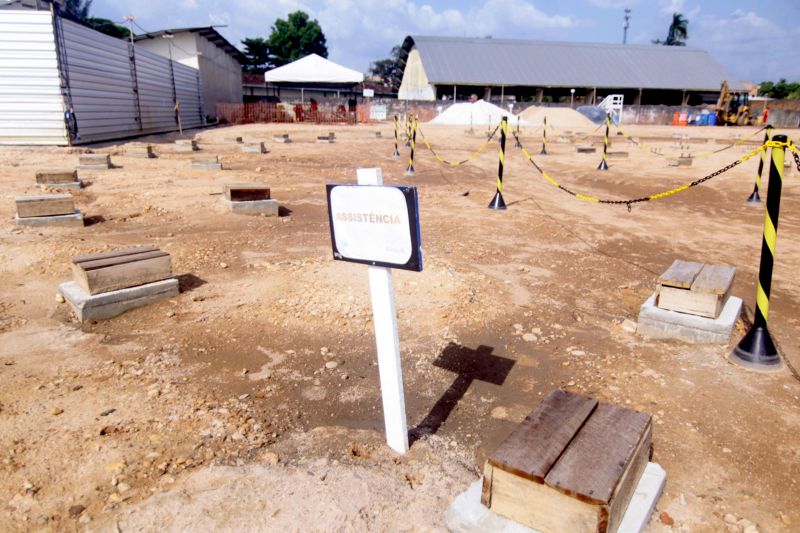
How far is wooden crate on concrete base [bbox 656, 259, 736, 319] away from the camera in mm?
4656

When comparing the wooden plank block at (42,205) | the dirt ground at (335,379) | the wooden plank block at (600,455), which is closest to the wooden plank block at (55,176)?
the dirt ground at (335,379)

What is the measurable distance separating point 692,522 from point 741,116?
172ft

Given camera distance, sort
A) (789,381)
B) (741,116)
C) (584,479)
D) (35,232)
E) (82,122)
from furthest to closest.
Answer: (741,116) → (82,122) → (35,232) → (789,381) → (584,479)

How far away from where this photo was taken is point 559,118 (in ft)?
139

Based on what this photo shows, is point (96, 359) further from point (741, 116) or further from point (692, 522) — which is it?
point (741, 116)

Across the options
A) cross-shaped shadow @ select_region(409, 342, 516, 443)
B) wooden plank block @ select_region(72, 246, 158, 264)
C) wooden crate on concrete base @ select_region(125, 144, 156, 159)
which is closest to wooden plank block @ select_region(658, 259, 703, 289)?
cross-shaped shadow @ select_region(409, 342, 516, 443)

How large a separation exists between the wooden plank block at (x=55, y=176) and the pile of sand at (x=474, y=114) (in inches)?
1290

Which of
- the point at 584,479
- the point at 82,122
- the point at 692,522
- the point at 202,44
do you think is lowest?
the point at 692,522

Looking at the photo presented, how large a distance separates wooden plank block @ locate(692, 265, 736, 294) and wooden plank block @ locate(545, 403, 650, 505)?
233 centimetres

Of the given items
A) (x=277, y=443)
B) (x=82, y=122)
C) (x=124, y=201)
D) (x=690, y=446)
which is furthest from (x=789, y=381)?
(x=82, y=122)

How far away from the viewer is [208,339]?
474cm

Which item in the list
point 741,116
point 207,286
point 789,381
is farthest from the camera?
point 741,116

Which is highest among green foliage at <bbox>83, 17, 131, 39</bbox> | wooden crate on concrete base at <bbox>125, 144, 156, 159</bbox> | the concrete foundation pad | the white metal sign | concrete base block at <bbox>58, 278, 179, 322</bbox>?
green foliage at <bbox>83, 17, 131, 39</bbox>

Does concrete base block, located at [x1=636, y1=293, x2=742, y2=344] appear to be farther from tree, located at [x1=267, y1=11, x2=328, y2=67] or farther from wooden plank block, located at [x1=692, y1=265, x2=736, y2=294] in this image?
tree, located at [x1=267, y1=11, x2=328, y2=67]
